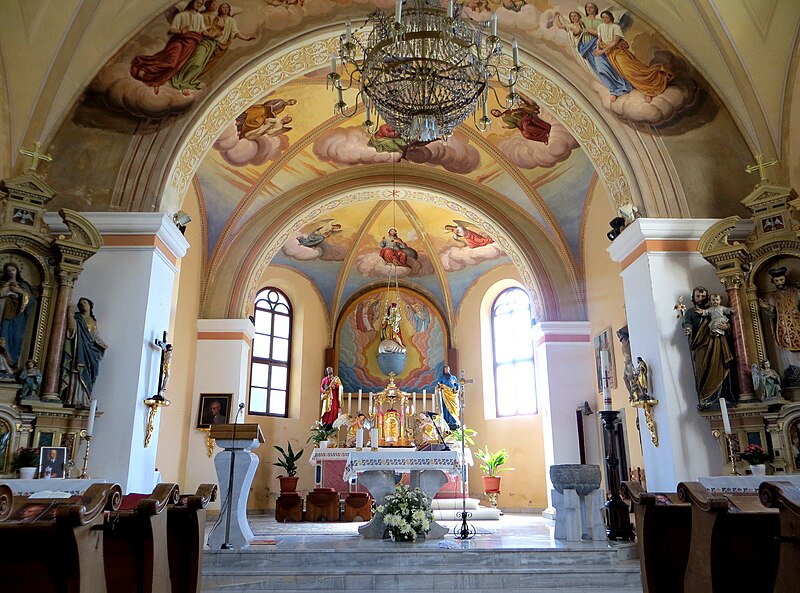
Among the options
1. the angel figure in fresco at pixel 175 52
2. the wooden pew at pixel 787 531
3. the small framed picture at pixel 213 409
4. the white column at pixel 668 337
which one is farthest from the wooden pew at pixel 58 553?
the small framed picture at pixel 213 409

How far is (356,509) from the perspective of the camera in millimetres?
11359

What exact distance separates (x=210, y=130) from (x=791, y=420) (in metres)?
7.44

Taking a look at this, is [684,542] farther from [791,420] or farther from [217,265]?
[217,265]

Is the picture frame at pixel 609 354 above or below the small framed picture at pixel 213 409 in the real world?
above

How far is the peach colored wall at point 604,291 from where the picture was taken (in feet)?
33.3

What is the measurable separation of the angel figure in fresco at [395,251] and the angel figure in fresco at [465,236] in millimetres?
1212

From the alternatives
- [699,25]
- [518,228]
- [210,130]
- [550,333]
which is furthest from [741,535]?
[518,228]

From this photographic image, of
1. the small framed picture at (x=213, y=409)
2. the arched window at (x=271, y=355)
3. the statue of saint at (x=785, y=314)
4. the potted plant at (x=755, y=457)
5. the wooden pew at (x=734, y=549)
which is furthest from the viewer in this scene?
the arched window at (x=271, y=355)

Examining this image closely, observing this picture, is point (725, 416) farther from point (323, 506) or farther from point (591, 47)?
point (323, 506)

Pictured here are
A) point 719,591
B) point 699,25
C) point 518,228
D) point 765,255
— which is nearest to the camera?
point 719,591

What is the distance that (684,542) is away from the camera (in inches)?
159

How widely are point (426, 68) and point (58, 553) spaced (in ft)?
14.8

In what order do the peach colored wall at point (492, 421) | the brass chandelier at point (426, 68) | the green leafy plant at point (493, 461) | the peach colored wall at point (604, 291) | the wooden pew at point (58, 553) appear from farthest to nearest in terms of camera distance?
the peach colored wall at point (492, 421) < the green leafy plant at point (493, 461) < the peach colored wall at point (604, 291) < the brass chandelier at point (426, 68) < the wooden pew at point (58, 553)

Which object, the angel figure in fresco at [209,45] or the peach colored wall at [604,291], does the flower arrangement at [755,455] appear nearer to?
the peach colored wall at [604,291]
